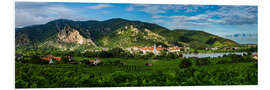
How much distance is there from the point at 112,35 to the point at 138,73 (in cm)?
122

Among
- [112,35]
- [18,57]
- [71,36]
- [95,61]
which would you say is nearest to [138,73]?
[95,61]

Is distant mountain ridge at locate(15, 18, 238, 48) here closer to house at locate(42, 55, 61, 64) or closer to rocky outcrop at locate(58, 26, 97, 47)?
rocky outcrop at locate(58, 26, 97, 47)

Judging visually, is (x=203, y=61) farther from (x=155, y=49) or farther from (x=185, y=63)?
(x=155, y=49)

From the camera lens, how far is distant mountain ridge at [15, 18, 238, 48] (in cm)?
727

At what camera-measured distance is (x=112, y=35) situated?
24.9 feet

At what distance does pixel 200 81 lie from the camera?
734cm

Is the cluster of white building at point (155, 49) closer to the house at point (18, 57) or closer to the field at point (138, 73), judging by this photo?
the field at point (138, 73)

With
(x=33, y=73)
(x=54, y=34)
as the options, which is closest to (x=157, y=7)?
(x=54, y=34)

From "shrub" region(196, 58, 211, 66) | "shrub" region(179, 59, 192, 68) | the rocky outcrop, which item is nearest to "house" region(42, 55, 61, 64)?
the rocky outcrop

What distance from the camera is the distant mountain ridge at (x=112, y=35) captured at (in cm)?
727
